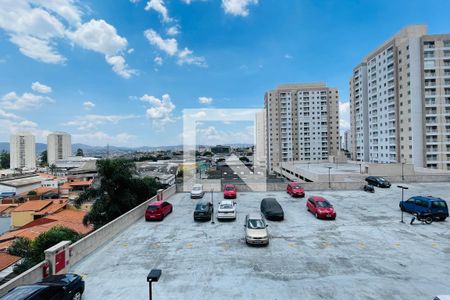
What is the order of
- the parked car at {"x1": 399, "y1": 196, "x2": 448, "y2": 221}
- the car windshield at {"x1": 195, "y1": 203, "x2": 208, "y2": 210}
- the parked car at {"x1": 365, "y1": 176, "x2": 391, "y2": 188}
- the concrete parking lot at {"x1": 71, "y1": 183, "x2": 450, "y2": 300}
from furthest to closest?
the parked car at {"x1": 365, "y1": 176, "x2": 391, "y2": 188} → the car windshield at {"x1": 195, "y1": 203, "x2": 208, "y2": 210} → the parked car at {"x1": 399, "y1": 196, "x2": 448, "y2": 221} → the concrete parking lot at {"x1": 71, "y1": 183, "x2": 450, "y2": 300}

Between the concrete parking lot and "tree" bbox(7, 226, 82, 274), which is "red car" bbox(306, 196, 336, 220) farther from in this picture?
"tree" bbox(7, 226, 82, 274)

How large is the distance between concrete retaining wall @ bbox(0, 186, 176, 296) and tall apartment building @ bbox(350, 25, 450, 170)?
5293 centimetres

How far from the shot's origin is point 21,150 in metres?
155

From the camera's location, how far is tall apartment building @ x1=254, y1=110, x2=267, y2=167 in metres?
84.2

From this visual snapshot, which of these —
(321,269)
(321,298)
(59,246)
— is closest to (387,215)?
(321,269)

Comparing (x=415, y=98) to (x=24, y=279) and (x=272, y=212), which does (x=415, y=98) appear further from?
(x=24, y=279)

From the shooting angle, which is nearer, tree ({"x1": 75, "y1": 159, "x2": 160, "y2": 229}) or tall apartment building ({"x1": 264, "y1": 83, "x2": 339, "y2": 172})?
tree ({"x1": 75, "y1": 159, "x2": 160, "y2": 229})

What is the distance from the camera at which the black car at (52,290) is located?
5316mm

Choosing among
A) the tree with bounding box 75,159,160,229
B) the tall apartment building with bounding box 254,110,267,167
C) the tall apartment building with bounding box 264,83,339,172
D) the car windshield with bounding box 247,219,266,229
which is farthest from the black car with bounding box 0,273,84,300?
the tall apartment building with bounding box 254,110,267,167

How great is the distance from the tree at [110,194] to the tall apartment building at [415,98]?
170 feet

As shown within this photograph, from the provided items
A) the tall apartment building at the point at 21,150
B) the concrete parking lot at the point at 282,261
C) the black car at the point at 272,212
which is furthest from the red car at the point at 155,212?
the tall apartment building at the point at 21,150

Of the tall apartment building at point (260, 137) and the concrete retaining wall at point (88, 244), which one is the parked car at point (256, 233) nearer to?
the concrete retaining wall at point (88, 244)

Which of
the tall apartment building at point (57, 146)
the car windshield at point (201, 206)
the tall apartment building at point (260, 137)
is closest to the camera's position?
the car windshield at point (201, 206)

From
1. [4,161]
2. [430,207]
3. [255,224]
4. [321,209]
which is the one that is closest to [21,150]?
[4,161]
